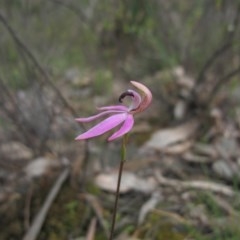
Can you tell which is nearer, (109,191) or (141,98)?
(141,98)

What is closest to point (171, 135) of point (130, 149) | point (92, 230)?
point (130, 149)

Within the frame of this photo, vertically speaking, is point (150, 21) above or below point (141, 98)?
above

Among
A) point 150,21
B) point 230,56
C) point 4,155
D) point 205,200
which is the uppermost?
point 150,21

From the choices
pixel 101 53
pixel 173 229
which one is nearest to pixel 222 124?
pixel 173 229

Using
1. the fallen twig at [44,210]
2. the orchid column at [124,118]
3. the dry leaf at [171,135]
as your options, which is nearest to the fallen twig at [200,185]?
the dry leaf at [171,135]

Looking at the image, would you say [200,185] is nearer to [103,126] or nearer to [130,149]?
[130,149]

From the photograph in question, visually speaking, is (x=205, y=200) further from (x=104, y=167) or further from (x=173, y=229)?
(x=104, y=167)

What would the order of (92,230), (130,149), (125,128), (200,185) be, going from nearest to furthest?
(125,128) → (92,230) → (200,185) → (130,149)

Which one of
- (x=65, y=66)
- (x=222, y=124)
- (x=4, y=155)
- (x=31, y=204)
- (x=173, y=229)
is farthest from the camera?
(x=65, y=66)
